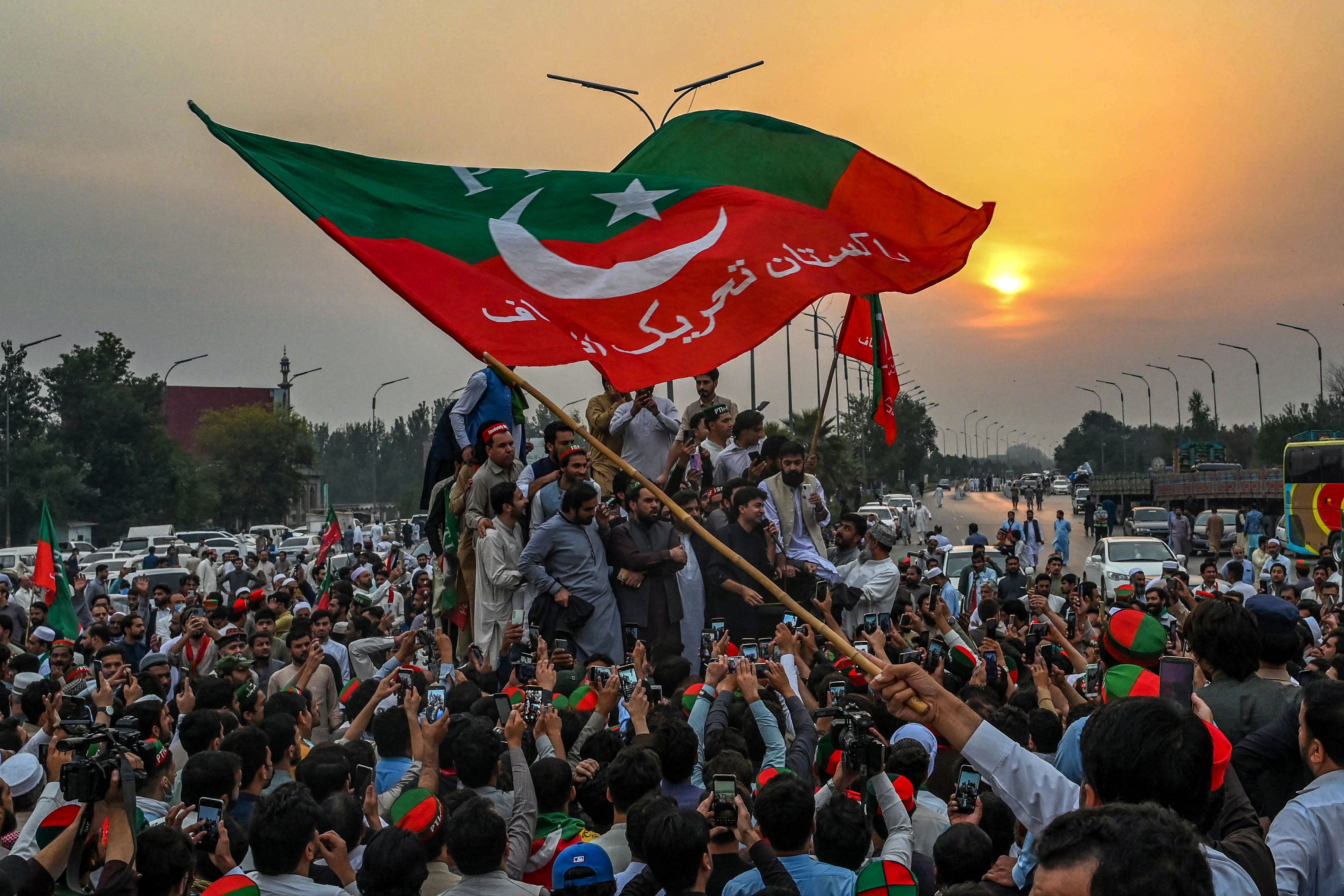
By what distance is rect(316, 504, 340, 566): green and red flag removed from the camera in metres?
21.0

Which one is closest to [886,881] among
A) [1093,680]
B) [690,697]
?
[1093,680]

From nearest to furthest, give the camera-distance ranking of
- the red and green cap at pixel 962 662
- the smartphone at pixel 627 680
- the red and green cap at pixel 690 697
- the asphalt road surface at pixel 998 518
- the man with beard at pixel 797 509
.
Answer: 1. the red and green cap at pixel 690 697
2. the smartphone at pixel 627 680
3. the red and green cap at pixel 962 662
4. the man with beard at pixel 797 509
5. the asphalt road surface at pixel 998 518

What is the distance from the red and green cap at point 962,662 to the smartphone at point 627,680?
1.77 metres

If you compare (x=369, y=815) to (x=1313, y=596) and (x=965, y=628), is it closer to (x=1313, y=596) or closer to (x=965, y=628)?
(x=965, y=628)

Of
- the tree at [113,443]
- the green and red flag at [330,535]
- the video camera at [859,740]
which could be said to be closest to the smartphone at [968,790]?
the video camera at [859,740]

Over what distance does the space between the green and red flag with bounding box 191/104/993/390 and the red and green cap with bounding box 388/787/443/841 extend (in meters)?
2.20

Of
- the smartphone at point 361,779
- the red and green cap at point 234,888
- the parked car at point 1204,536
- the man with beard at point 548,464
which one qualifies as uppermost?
the man with beard at point 548,464

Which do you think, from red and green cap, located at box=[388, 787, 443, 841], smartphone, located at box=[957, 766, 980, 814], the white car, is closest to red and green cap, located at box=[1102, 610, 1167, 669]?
smartphone, located at box=[957, 766, 980, 814]

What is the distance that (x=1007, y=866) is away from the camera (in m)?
3.77

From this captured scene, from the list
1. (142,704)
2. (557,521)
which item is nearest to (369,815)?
(142,704)

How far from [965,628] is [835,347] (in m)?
2.54

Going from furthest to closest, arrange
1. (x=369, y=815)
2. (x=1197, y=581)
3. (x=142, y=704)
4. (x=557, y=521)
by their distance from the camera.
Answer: (x=1197, y=581) → (x=557, y=521) → (x=142, y=704) → (x=369, y=815)

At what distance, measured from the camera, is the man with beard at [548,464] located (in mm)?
9844

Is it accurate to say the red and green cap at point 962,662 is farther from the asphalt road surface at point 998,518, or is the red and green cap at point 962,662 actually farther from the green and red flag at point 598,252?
the asphalt road surface at point 998,518
